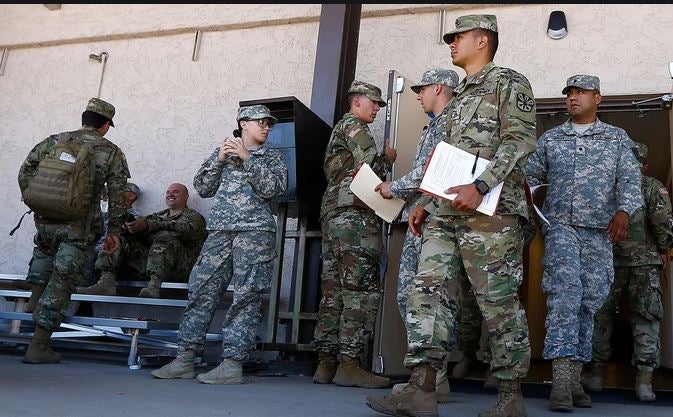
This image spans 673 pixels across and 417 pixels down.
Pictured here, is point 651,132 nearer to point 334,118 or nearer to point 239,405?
point 334,118

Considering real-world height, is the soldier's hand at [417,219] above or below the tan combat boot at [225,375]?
above

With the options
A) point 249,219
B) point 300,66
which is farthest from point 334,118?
point 249,219

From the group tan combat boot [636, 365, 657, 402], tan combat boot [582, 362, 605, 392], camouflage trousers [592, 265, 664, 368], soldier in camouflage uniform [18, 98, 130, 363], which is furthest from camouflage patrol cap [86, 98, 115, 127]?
tan combat boot [636, 365, 657, 402]

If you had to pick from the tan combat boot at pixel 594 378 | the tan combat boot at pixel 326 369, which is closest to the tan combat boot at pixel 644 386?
the tan combat boot at pixel 594 378

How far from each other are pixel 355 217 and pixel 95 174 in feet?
6.28

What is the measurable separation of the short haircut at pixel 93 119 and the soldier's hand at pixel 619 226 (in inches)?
141

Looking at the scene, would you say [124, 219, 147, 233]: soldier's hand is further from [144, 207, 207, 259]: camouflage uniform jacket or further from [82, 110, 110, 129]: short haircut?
[82, 110, 110, 129]: short haircut

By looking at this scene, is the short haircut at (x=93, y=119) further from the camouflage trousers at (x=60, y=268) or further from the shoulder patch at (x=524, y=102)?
the shoulder patch at (x=524, y=102)

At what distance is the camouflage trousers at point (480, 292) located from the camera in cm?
287

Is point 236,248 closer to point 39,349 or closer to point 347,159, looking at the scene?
point 347,159

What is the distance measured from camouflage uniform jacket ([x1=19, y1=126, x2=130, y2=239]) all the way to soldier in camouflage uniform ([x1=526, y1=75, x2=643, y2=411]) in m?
2.89

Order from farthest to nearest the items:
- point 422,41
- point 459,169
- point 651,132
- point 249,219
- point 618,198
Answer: point 651,132
point 422,41
point 249,219
point 618,198
point 459,169

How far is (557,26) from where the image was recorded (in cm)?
571

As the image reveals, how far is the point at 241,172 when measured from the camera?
4.30 meters
